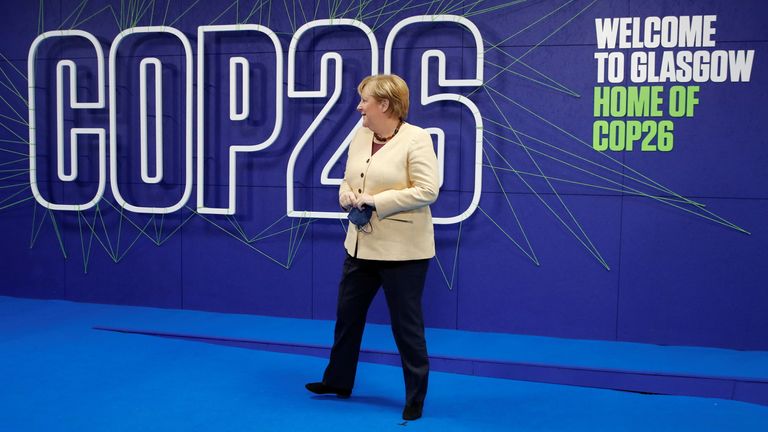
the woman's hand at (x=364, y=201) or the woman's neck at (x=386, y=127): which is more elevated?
the woman's neck at (x=386, y=127)

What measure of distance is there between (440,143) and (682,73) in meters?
1.33

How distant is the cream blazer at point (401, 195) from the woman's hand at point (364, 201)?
0.7 inches

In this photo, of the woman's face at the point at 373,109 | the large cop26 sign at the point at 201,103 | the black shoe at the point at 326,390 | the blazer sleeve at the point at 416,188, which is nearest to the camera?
the blazer sleeve at the point at 416,188

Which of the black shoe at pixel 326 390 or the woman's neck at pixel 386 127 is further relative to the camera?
the black shoe at pixel 326 390

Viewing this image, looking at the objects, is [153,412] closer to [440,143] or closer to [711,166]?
[440,143]

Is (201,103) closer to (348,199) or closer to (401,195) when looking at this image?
(348,199)

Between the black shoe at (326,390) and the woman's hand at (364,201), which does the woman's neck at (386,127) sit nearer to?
the woman's hand at (364,201)

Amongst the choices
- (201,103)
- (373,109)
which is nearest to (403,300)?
(373,109)

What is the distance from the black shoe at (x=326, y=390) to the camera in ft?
10.7

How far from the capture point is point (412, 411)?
300 cm

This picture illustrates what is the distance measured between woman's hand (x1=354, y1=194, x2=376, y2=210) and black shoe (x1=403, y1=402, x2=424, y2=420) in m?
0.81

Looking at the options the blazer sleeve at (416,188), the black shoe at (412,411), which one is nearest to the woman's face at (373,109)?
the blazer sleeve at (416,188)

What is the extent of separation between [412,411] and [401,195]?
862 mm

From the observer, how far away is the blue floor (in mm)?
2969
